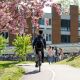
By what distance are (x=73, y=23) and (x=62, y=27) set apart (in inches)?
95.7

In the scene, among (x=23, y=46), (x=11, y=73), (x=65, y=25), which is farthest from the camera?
(x=65, y=25)

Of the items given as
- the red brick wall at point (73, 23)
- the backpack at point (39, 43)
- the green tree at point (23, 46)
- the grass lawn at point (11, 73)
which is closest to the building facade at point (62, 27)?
the red brick wall at point (73, 23)

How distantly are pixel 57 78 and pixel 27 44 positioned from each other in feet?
153

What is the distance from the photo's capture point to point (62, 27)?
3506 inches

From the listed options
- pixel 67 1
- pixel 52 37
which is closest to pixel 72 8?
pixel 67 1

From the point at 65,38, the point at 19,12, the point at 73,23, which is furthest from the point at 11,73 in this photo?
the point at 73,23

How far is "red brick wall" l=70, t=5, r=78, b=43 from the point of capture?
8862 centimetres

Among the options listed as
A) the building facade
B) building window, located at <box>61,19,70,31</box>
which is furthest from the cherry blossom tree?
building window, located at <box>61,19,70,31</box>

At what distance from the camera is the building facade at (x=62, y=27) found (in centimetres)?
8756

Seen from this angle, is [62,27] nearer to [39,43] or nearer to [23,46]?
[23,46]

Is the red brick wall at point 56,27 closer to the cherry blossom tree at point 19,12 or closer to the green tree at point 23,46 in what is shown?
the green tree at point 23,46

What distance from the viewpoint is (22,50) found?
62.1 meters

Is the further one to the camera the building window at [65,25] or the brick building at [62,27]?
the building window at [65,25]

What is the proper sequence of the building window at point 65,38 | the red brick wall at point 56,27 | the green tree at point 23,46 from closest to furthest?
the green tree at point 23,46 < the red brick wall at point 56,27 < the building window at point 65,38
